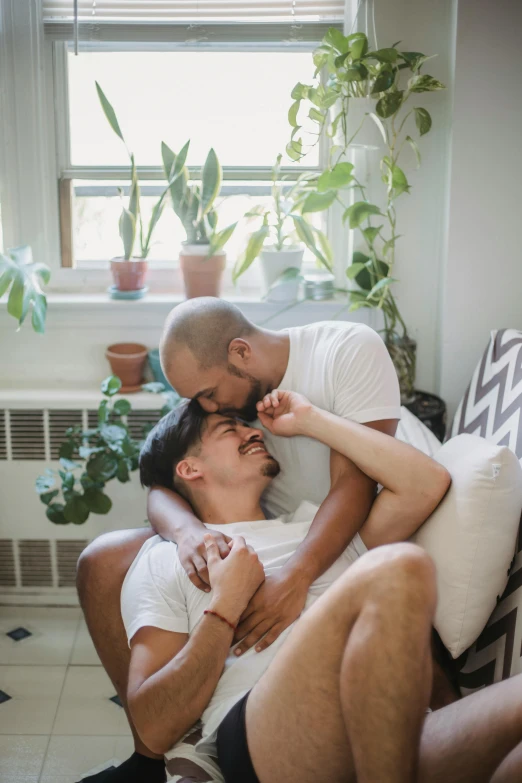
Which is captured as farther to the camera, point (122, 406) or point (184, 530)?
point (122, 406)

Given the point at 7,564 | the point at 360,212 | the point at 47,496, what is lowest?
the point at 7,564

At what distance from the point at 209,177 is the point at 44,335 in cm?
74

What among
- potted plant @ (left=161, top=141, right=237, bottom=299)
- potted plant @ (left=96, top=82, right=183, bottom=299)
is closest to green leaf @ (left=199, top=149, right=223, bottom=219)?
potted plant @ (left=161, top=141, right=237, bottom=299)

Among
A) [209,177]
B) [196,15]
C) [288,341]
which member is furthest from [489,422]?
[196,15]

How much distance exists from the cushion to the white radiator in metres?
0.97

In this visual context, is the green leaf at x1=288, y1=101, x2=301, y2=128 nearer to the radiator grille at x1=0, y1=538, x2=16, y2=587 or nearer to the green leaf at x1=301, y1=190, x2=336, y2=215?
the green leaf at x1=301, y1=190, x2=336, y2=215

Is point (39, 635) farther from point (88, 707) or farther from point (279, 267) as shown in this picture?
point (279, 267)

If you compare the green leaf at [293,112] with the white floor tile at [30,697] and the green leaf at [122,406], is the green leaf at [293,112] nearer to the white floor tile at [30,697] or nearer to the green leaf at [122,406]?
the green leaf at [122,406]

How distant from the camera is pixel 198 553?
1.64 m

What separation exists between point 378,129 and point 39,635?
1.88 m

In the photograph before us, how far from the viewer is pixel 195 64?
2650mm

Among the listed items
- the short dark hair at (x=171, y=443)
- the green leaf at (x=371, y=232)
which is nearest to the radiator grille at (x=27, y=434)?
the short dark hair at (x=171, y=443)

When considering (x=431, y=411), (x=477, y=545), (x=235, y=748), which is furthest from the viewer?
(x=431, y=411)

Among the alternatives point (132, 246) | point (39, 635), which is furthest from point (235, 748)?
point (132, 246)
